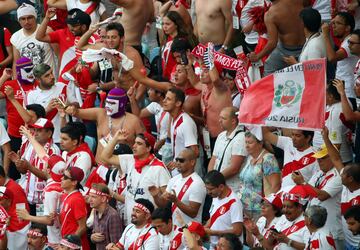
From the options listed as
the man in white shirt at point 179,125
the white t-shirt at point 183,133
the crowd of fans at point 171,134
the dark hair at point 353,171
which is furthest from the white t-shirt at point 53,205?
the dark hair at point 353,171

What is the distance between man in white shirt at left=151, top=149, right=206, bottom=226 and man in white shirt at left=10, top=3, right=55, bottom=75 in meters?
4.69

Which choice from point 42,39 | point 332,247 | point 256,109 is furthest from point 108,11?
point 332,247

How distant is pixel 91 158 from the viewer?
59.9 ft

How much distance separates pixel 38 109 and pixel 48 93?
28.1 inches

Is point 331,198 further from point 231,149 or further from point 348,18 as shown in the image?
point 348,18

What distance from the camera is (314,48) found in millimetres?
17562

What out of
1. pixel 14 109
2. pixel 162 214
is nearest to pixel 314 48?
pixel 162 214

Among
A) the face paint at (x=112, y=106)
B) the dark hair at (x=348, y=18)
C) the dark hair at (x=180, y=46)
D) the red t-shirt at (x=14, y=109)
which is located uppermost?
the dark hair at (x=348, y=18)

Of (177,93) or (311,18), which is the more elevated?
(311,18)

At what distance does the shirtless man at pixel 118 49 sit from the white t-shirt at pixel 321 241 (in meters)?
4.79

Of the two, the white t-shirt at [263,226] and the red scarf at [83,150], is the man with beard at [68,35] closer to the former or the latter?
the red scarf at [83,150]

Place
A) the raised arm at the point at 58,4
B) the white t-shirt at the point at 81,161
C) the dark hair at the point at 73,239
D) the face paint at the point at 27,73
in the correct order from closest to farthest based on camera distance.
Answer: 1. the dark hair at the point at 73,239
2. the white t-shirt at the point at 81,161
3. the face paint at the point at 27,73
4. the raised arm at the point at 58,4

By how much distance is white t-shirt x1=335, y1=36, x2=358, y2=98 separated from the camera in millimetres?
17684

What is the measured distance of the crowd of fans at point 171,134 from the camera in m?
15.9
